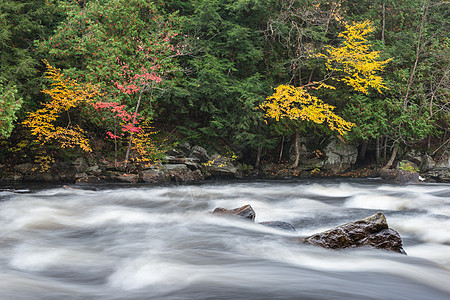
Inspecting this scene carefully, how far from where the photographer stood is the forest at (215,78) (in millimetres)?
11352

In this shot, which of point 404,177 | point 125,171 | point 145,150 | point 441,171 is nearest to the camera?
point 125,171

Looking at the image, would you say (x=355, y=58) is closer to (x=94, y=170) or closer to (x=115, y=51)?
(x=115, y=51)

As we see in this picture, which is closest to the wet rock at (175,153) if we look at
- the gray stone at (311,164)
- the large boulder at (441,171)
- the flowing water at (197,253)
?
the flowing water at (197,253)

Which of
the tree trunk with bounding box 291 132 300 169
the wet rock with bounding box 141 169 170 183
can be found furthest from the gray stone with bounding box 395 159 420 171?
the wet rock with bounding box 141 169 170 183

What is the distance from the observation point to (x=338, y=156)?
16750 millimetres

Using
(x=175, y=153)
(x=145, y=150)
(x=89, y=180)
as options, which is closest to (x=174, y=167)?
(x=175, y=153)

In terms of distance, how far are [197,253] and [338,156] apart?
13.6 m

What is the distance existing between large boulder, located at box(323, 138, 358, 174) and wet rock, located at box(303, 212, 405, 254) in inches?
473

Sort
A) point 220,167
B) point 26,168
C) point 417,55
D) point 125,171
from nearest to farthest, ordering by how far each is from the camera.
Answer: point 26,168, point 125,171, point 220,167, point 417,55

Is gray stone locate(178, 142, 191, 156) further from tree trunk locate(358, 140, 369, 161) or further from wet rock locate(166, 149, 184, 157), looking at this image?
tree trunk locate(358, 140, 369, 161)

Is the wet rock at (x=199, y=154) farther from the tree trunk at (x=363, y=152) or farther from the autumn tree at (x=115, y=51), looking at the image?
the tree trunk at (x=363, y=152)

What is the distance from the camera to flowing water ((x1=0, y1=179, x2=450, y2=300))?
324 centimetres

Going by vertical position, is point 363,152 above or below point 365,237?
below

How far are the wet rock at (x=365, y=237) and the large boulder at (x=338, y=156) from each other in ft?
39.4
